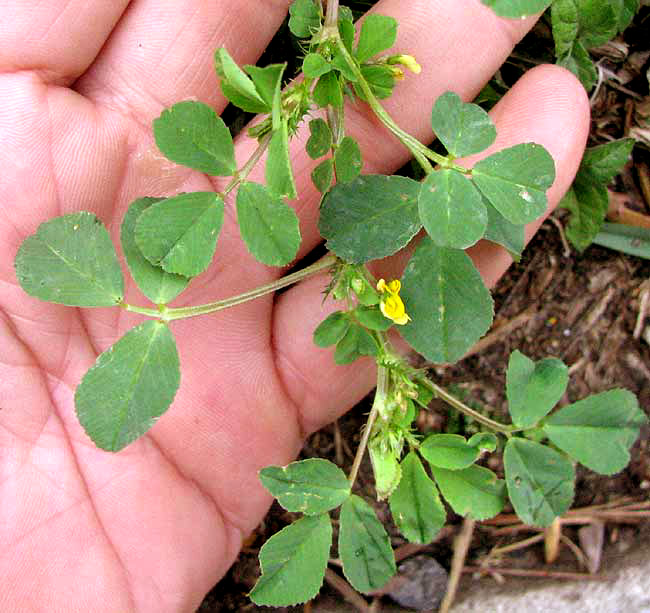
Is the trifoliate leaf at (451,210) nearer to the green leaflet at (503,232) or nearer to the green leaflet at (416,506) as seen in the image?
the green leaflet at (503,232)

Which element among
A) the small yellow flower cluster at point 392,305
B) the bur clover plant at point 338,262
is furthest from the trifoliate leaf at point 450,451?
the small yellow flower cluster at point 392,305

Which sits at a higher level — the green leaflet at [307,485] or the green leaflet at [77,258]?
the green leaflet at [77,258]

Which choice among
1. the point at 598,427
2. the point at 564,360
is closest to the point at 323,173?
the point at 598,427

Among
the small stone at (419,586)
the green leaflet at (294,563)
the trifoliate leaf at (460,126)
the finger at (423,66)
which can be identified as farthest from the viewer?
the small stone at (419,586)

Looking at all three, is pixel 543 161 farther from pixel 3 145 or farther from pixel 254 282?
pixel 3 145

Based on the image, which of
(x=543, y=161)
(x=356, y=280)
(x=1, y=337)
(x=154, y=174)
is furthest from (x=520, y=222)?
(x=1, y=337)

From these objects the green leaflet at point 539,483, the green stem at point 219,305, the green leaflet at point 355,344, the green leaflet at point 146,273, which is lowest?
the green leaflet at point 539,483
